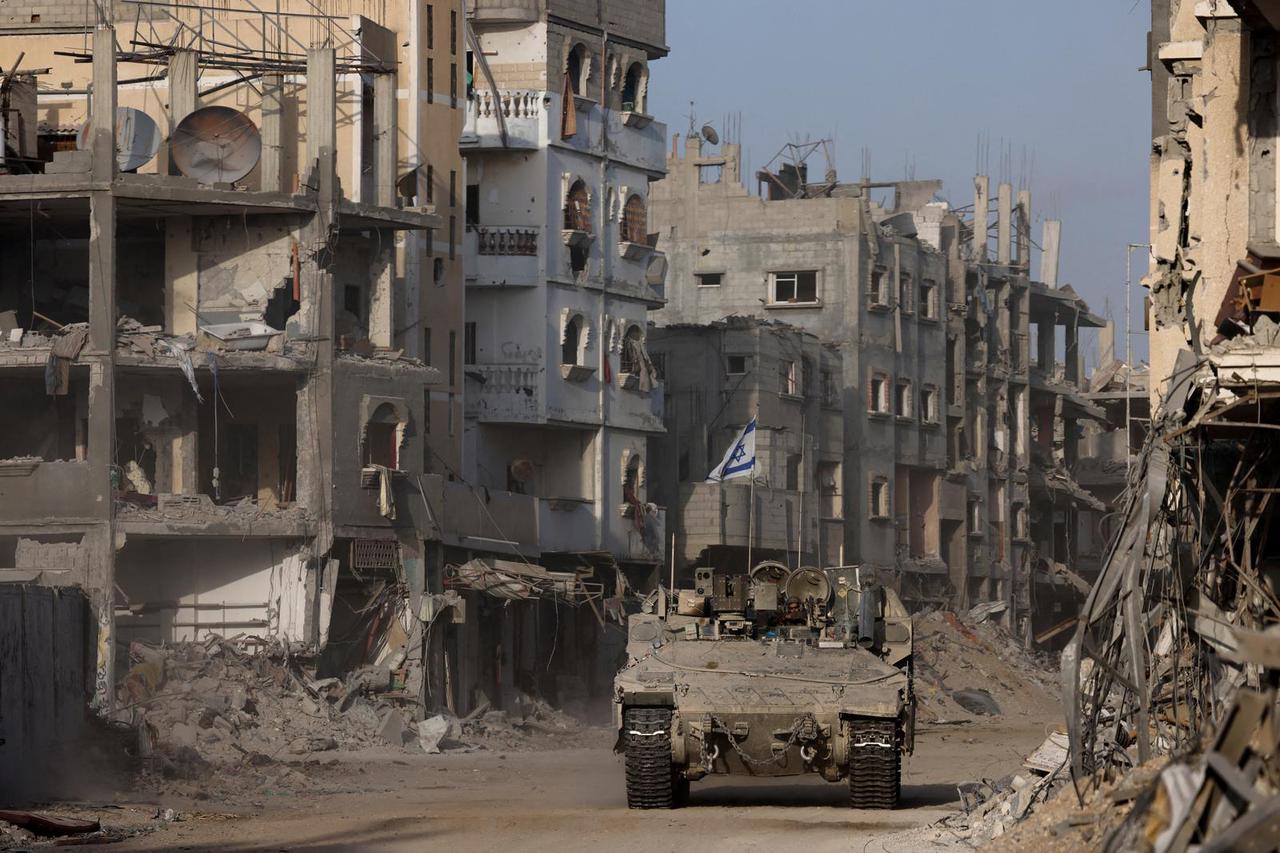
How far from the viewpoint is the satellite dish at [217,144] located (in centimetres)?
4338

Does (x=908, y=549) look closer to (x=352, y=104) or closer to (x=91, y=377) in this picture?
(x=352, y=104)

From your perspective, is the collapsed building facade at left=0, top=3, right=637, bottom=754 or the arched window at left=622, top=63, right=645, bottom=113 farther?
the arched window at left=622, top=63, right=645, bottom=113

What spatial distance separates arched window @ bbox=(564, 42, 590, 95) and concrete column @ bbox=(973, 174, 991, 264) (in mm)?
23941

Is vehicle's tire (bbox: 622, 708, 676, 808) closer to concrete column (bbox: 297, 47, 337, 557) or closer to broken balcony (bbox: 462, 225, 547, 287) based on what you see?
concrete column (bbox: 297, 47, 337, 557)

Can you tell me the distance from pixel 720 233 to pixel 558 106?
45.5ft

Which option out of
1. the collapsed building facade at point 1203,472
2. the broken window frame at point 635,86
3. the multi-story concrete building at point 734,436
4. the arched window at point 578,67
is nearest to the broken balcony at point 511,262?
the arched window at point 578,67

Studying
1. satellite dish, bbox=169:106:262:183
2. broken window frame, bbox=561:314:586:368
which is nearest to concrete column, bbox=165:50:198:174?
satellite dish, bbox=169:106:262:183

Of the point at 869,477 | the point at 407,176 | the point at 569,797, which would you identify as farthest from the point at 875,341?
the point at 569,797

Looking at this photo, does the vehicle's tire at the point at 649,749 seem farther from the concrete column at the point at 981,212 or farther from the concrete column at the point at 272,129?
the concrete column at the point at 981,212

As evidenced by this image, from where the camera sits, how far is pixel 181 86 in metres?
45.8

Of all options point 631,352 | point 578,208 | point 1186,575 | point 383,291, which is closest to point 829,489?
point 631,352

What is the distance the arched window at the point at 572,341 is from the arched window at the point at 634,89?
245 inches

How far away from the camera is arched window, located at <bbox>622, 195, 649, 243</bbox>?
5812 centimetres

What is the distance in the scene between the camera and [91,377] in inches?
1617
